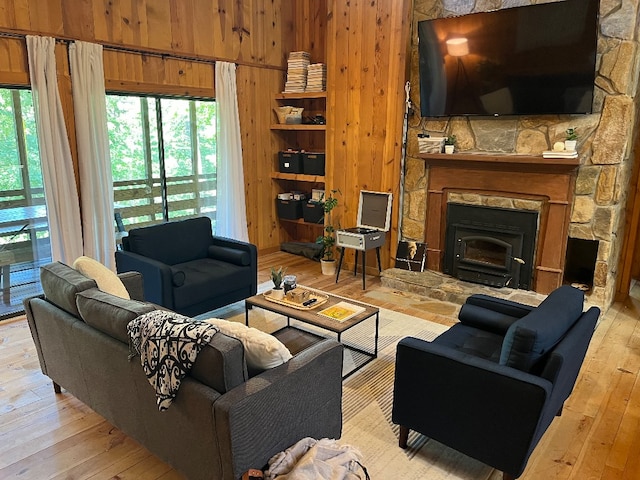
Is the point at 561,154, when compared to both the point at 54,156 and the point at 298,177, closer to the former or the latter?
the point at 298,177

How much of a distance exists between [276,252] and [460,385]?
4.61m

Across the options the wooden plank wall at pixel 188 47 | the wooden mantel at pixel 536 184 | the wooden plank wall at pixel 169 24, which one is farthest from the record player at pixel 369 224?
the wooden plank wall at pixel 169 24

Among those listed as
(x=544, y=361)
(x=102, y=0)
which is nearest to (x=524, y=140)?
(x=544, y=361)

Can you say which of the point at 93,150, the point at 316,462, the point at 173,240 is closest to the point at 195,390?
the point at 316,462

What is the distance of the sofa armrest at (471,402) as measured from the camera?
202 cm

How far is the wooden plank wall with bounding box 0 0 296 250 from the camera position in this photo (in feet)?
13.4

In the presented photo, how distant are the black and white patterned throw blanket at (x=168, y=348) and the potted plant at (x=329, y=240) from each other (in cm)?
349

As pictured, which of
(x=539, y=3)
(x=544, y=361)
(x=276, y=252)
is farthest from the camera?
(x=276, y=252)

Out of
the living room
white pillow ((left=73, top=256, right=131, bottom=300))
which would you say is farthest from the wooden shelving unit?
white pillow ((left=73, top=256, right=131, bottom=300))

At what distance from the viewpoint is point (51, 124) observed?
415cm

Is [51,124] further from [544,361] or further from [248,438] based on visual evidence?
[544,361]

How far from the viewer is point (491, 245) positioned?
4.77 metres

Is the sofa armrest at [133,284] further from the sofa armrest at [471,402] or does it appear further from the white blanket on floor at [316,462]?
→ the sofa armrest at [471,402]

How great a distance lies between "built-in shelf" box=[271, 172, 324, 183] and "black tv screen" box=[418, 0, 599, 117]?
1630mm
